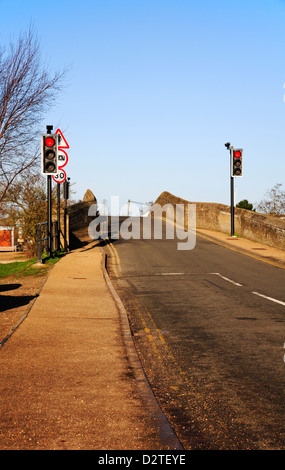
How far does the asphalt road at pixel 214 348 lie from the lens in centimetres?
431

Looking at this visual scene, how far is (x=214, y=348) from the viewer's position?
22.6 ft

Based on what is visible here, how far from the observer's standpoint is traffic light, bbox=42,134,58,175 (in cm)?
1631


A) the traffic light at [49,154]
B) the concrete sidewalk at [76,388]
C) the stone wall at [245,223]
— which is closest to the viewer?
the concrete sidewalk at [76,388]

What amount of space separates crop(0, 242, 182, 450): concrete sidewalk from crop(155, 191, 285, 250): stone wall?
15.8m

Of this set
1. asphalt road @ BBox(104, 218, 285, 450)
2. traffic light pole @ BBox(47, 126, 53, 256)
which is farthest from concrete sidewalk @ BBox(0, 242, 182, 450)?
traffic light pole @ BBox(47, 126, 53, 256)

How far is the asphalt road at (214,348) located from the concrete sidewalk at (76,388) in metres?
0.28

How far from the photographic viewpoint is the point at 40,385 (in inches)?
200

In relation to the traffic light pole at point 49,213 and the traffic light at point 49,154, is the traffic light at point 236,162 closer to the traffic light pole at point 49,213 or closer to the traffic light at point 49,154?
the traffic light pole at point 49,213

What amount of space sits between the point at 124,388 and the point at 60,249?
49.6 ft

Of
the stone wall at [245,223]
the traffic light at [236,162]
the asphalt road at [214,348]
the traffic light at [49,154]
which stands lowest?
the asphalt road at [214,348]

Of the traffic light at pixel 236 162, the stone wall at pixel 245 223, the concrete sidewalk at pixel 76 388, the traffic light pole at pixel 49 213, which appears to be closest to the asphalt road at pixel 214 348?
the concrete sidewalk at pixel 76 388

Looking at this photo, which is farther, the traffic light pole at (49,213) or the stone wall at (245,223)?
the stone wall at (245,223)

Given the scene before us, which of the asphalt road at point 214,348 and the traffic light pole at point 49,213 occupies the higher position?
the traffic light pole at point 49,213
